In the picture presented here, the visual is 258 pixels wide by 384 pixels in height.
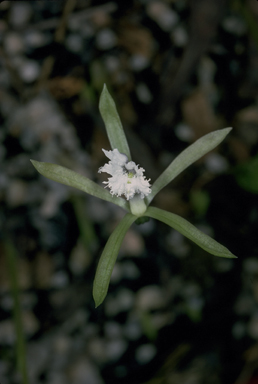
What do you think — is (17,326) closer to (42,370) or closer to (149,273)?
(42,370)

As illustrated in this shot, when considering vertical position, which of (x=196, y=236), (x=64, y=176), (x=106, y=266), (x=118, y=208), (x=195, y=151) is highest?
(x=118, y=208)

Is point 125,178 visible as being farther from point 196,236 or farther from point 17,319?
point 17,319

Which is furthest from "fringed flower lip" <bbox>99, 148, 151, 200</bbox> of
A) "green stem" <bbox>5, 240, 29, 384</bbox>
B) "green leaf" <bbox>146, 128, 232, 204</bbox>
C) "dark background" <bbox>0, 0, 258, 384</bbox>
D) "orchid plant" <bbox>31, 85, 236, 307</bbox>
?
"green stem" <bbox>5, 240, 29, 384</bbox>

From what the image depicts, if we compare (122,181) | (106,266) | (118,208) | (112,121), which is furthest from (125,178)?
(118,208)

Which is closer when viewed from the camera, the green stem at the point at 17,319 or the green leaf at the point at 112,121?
the green leaf at the point at 112,121

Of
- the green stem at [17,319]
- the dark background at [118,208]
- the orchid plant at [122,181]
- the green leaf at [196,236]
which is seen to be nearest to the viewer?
the green leaf at [196,236]

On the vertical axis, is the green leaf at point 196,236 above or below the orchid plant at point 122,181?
below

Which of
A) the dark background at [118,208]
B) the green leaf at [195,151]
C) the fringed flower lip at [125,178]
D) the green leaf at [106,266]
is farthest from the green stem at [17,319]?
the green leaf at [195,151]

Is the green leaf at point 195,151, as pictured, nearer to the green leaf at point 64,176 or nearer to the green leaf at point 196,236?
the green leaf at point 196,236

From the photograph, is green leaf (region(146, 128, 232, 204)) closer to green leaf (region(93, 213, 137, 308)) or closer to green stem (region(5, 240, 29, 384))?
green leaf (region(93, 213, 137, 308))

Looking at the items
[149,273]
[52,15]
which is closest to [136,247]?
[149,273]
